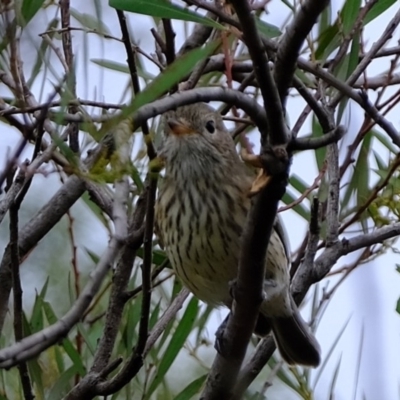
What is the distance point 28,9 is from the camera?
3.11 meters

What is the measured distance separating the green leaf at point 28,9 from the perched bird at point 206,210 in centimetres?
99

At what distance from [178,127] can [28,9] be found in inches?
38.6

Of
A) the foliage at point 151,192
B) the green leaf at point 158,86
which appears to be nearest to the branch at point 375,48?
the foliage at point 151,192

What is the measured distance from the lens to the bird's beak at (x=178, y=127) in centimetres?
391

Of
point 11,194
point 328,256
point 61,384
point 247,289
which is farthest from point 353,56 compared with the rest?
point 61,384

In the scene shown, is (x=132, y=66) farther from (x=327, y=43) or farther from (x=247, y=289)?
(x=327, y=43)

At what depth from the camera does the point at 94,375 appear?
10.5 feet

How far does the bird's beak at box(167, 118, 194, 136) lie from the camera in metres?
3.91

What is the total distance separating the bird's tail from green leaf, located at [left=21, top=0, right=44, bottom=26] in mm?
2014

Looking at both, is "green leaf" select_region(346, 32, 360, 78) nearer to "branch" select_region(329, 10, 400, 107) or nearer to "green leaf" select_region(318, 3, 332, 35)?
"branch" select_region(329, 10, 400, 107)

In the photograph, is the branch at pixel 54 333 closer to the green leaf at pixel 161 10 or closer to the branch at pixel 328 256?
the green leaf at pixel 161 10

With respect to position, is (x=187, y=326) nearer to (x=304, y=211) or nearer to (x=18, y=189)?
(x=304, y=211)

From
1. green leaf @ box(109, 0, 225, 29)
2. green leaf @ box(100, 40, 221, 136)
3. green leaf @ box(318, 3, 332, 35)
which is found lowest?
green leaf @ box(100, 40, 221, 136)

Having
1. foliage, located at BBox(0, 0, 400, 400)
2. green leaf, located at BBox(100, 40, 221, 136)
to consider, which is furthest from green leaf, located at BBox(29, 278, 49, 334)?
green leaf, located at BBox(100, 40, 221, 136)
